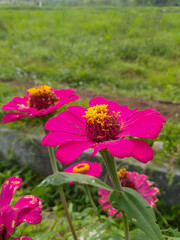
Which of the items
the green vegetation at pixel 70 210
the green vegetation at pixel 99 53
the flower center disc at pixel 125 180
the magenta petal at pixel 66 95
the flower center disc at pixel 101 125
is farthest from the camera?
the green vegetation at pixel 99 53

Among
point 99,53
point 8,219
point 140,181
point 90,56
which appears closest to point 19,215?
point 8,219

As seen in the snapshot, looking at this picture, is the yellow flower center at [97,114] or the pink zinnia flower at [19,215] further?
the yellow flower center at [97,114]

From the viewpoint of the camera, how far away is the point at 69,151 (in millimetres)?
458

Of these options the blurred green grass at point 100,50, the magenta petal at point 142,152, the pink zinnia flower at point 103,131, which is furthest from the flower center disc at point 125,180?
the blurred green grass at point 100,50

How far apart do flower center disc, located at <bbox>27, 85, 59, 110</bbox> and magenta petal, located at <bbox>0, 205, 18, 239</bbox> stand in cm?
35

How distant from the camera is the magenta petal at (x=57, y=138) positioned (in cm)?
47

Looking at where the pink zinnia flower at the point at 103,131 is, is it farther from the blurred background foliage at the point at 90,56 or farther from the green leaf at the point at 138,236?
the blurred background foliage at the point at 90,56

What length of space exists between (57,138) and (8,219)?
165mm

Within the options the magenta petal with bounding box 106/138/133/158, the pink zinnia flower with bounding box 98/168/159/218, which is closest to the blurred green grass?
the pink zinnia flower with bounding box 98/168/159/218

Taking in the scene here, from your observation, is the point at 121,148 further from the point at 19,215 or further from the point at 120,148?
the point at 19,215

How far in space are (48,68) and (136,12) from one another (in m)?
1.58

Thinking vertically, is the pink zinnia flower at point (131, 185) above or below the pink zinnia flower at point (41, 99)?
below

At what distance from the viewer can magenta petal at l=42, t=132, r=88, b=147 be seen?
47 centimetres

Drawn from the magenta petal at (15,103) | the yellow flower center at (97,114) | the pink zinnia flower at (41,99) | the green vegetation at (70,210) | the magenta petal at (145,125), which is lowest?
the green vegetation at (70,210)
